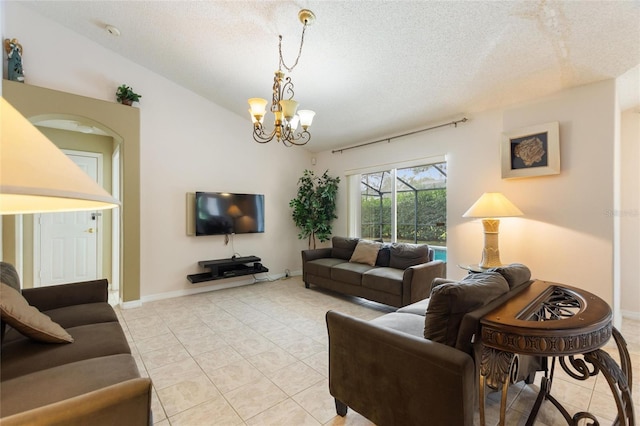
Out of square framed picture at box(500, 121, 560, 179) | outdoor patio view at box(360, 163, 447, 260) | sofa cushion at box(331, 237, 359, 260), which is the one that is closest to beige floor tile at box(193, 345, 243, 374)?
sofa cushion at box(331, 237, 359, 260)

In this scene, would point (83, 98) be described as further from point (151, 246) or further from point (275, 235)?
point (275, 235)

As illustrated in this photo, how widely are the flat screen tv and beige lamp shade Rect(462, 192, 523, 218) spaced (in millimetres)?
3268

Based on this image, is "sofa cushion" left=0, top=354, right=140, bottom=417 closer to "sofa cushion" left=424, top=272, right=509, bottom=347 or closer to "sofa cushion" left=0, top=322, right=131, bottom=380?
"sofa cushion" left=0, top=322, right=131, bottom=380

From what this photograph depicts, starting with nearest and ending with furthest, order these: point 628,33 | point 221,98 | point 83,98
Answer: point 628,33, point 83,98, point 221,98

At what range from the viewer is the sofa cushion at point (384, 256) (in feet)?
13.3

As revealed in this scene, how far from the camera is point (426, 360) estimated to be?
1262 millimetres

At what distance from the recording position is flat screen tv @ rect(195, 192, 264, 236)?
4.28m

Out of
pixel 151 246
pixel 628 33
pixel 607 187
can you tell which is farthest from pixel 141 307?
pixel 628 33

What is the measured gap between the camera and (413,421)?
1321 mm

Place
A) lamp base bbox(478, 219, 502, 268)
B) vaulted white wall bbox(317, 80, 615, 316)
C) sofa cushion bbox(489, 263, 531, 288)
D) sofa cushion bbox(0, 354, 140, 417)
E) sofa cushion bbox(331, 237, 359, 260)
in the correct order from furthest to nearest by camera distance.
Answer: sofa cushion bbox(331, 237, 359, 260) → lamp base bbox(478, 219, 502, 268) → vaulted white wall bbox(317, 80, 615, 316) → sofa cushion bbox(489, 263, 531, 288) → sofa cushion bbox(0, 354, 140, 417)

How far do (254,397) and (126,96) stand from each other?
3806 millimetres

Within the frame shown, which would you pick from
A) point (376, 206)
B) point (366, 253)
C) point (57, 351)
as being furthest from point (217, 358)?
point (376, 206)

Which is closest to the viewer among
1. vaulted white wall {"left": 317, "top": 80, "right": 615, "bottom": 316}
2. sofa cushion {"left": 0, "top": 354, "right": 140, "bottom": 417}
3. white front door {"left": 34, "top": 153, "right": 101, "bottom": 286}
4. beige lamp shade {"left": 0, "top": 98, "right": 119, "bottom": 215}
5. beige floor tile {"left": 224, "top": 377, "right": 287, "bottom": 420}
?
beige lamp shade {"left": 0, "top": 98, "right": 119, "bottom": 215}

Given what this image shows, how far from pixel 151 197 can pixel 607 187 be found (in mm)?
5197
